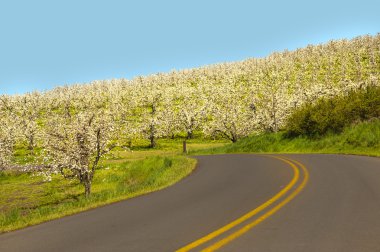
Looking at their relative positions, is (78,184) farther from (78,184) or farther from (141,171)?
(141,171)

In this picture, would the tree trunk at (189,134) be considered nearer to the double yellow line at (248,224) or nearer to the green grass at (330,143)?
the green grass at (330,143)

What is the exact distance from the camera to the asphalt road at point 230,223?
6402mm

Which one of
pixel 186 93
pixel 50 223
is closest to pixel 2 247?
pixel 50 223

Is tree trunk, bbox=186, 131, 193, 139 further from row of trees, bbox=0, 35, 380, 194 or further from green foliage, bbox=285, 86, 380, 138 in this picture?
green foliage, bbox=285, 86, 380, 138

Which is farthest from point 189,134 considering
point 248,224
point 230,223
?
point 248,224

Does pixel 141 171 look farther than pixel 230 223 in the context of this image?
Yes

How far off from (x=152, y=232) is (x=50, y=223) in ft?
10.0

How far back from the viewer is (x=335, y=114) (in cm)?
3544

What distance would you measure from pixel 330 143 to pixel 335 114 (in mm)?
3645

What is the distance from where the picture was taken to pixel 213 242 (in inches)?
254

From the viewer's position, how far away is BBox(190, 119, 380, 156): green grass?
28448 millimetres

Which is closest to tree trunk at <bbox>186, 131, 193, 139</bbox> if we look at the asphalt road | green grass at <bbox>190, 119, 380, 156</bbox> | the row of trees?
the row of trees

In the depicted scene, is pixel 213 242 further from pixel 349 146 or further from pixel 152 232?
pixel 349 146

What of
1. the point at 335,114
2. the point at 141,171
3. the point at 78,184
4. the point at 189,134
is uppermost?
the point at 335,114
